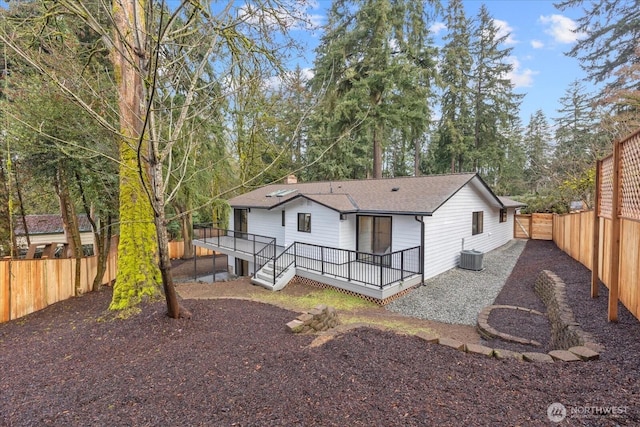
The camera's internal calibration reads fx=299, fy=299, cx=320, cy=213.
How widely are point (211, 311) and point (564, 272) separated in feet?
31.5

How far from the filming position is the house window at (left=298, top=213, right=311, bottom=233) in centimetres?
1225

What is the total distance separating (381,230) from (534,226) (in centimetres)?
1255

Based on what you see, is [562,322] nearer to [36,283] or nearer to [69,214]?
[36,283]

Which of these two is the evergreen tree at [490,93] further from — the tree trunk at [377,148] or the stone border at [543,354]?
the stone border at [543,354]

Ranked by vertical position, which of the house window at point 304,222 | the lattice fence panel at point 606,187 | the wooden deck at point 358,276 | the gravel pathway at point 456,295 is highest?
the lattice fence panel at point 606,187

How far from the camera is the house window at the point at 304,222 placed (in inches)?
482

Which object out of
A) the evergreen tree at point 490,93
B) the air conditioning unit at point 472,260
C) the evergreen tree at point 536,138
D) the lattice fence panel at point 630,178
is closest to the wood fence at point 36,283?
the lattice fence panel at point 630,178

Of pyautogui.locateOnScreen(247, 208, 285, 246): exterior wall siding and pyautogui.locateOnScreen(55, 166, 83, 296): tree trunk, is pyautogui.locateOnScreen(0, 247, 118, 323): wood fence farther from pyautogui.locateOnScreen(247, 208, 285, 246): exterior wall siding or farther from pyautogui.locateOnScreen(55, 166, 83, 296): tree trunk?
pyautogui.locateOnScreen(247, 208, 285, 246): exterior wall siding

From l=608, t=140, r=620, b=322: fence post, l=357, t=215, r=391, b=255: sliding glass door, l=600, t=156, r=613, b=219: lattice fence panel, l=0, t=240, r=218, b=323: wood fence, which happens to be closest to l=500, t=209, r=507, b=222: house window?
l=357, t=215, r=391, b=255: sliding glass door

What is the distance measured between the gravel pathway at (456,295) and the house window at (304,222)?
190 inches

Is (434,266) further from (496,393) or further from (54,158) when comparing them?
(54,158)

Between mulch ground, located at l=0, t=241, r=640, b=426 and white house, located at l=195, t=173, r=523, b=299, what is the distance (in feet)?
15.7

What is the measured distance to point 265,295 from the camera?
31.9ft

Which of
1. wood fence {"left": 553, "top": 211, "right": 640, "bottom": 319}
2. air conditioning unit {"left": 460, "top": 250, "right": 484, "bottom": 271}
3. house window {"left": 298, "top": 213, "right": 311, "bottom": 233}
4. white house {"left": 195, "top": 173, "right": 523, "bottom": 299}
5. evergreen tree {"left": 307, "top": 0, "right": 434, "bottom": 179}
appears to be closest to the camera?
wood fence {"left": 553, "top": 211, "right": 640, "bottom": 319}
